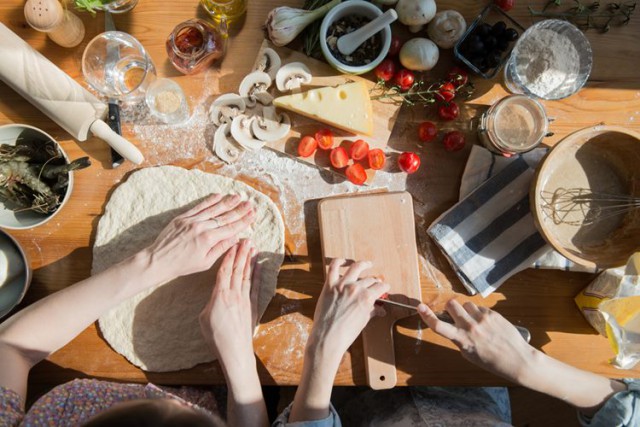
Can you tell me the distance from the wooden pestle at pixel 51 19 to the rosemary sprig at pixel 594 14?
130 cm

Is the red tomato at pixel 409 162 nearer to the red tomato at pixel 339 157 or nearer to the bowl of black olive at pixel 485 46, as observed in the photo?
the red tomato at pixel 339 157

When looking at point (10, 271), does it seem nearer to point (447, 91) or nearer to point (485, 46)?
point (447, 91)

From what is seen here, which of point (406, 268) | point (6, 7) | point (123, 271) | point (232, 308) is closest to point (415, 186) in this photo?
point (406, 268)

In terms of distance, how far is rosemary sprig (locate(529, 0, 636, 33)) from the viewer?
1.35 metres

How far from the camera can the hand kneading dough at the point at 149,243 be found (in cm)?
132

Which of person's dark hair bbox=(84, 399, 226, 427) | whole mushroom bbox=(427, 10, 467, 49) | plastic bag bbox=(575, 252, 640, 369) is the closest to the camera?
person's dark hair bbox=(84, 399, 226, 427)

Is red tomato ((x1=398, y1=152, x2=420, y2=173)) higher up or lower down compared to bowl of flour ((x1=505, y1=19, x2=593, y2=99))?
lower down

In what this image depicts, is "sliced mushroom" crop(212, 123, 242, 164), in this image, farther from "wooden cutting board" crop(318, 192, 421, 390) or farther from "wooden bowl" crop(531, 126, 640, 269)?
"wooden bowl" crop(531, 126, 640, 269)

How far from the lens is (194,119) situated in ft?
4.49

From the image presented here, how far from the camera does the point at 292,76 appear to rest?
4.39 ft

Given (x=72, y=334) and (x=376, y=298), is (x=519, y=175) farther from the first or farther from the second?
(x=72, y=334)

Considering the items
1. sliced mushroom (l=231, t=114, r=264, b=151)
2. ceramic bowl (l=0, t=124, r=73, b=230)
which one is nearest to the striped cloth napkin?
sliced mushroom (l=231, t=114, r=264, b=151)

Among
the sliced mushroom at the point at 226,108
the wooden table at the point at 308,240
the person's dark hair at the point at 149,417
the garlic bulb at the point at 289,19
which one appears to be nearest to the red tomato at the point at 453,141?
the wooden table at the point at 308,240

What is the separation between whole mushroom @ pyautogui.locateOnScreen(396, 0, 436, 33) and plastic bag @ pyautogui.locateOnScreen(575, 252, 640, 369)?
82 cm
